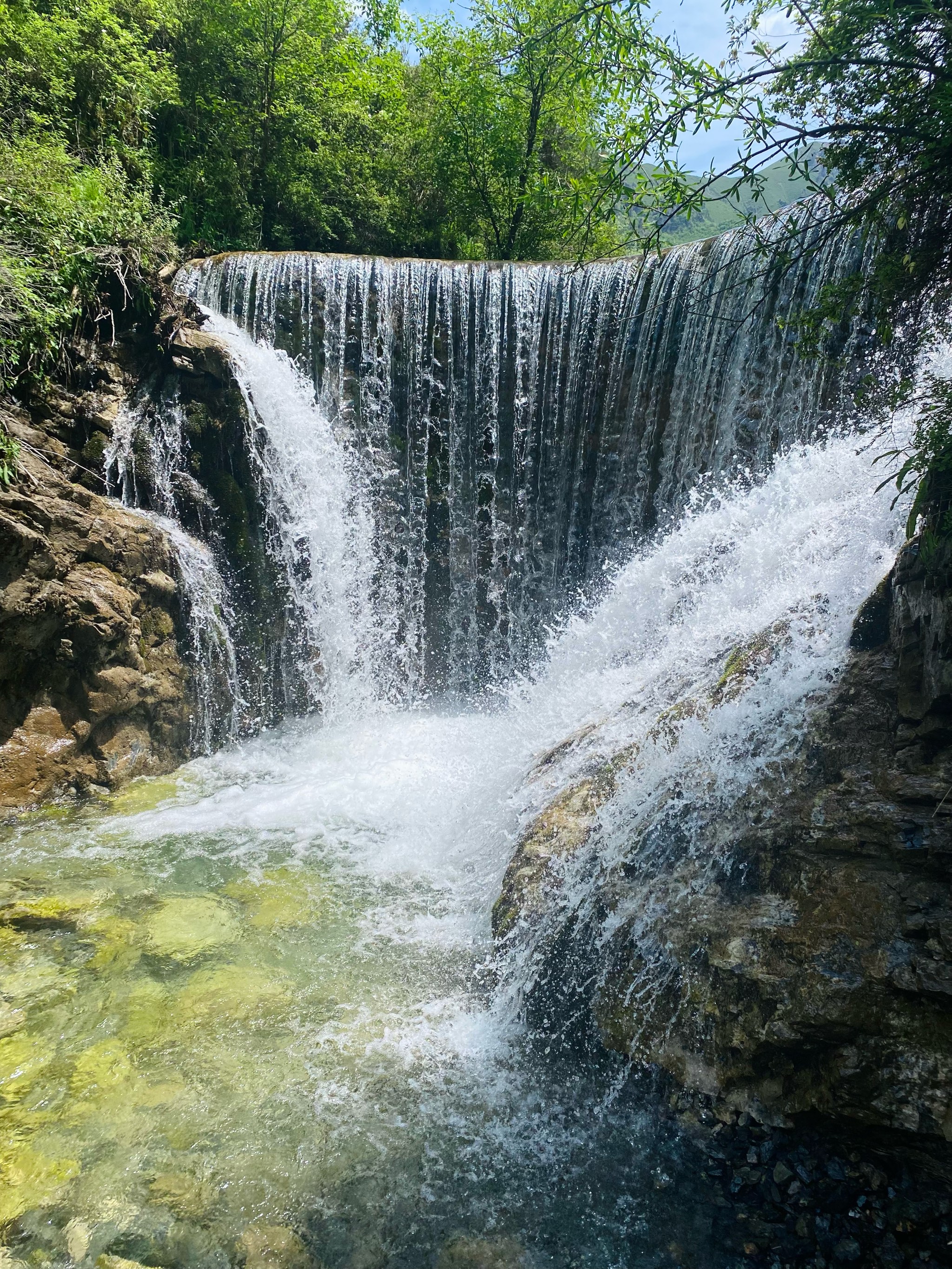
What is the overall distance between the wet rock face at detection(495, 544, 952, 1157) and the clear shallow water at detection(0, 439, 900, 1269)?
10.4 inches

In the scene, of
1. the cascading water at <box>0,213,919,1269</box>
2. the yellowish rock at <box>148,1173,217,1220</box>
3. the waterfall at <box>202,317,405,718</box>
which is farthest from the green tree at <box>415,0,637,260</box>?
the yellowish rock at <box>148,1173,217,1220</box>

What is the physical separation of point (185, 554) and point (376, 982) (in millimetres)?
4858

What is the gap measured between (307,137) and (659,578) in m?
12.4

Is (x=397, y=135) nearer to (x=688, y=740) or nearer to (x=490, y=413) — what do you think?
(x=490, y=413)

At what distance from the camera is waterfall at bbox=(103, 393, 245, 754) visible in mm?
7156

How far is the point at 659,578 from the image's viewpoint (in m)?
6.77

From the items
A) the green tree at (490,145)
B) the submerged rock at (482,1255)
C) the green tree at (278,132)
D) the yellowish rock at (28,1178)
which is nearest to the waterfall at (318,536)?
the green tree at (278,132)

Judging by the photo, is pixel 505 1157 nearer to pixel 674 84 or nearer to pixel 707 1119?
pixel 707 1119

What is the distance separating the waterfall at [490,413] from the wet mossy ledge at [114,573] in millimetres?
1659

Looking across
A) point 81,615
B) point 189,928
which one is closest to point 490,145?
point 81,615

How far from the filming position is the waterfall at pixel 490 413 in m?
8.95

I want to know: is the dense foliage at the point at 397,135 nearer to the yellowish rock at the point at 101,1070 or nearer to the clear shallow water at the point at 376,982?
the clear shallow water at the point at 376,982

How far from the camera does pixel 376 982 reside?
4125 mm

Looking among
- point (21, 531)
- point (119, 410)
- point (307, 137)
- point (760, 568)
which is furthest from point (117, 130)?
point (760, 568)
